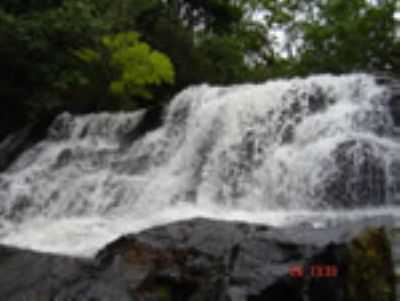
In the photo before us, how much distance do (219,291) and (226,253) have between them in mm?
421

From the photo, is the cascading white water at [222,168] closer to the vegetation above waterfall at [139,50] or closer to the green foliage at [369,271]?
the vegetation above waterfall at [139,50]

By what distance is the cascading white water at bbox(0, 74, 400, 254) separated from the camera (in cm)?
689

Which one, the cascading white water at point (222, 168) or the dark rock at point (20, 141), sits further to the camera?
the dark rock at point (20, 141)

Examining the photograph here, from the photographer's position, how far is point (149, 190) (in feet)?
27.4

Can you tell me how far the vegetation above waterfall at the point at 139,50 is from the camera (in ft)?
40.9

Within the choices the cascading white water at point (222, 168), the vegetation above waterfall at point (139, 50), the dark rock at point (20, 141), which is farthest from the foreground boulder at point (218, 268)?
→ the vegetation above waterfall at point (139, 50)

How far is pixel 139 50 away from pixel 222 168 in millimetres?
5862

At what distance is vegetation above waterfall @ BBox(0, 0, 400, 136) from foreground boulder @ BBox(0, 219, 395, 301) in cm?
873

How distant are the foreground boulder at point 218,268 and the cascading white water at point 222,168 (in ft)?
5.20

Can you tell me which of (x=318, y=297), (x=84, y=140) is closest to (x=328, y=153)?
(x=318, y=297)

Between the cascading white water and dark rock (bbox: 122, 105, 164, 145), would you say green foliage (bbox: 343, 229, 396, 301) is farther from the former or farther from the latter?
dark rock (bbox: 122, 105, 164, 145)

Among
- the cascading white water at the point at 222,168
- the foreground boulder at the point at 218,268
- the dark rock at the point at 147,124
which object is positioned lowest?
the foreground boulder at the point at 218,268
